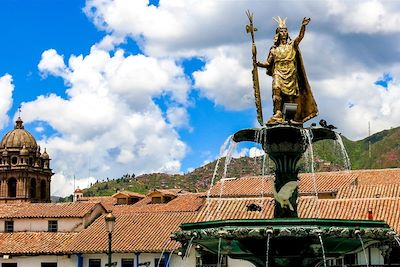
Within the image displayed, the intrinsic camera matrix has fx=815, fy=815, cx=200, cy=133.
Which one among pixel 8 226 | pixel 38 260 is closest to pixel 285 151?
pixel 38 260

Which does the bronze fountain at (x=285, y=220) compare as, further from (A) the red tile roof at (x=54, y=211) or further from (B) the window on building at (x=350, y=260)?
(A) the red tile roof at (x=54, y=211)

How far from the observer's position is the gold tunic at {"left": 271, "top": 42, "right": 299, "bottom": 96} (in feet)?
49.0

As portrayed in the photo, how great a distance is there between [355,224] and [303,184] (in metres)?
42.5

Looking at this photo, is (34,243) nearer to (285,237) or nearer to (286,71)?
(286,71)

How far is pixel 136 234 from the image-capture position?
1800 inches

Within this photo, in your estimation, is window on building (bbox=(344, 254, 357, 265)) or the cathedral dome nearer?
window on building (bbox=(344, 254, 357, 265))

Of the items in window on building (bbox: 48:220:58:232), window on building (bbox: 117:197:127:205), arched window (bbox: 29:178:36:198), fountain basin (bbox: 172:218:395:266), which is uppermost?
arched window (bbox: 29:178:36:198)

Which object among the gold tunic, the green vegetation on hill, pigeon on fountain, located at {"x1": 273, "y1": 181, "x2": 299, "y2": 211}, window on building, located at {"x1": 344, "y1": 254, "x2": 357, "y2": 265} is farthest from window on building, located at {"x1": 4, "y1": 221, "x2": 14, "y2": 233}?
the green vegetation on hill

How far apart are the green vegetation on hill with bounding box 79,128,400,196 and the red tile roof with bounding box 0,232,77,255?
233 ft

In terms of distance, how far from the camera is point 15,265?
4928 centimetres

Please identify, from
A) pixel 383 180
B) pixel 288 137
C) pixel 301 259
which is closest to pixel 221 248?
pixel 301 259

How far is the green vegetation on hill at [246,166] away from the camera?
429 feet

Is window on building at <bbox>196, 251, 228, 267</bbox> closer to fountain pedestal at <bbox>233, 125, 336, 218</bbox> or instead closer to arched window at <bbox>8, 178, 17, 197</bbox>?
fountain pedestal at <bbox>233, 125, 336, 218</bbox>

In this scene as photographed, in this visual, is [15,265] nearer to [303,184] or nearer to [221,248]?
[303,184]
